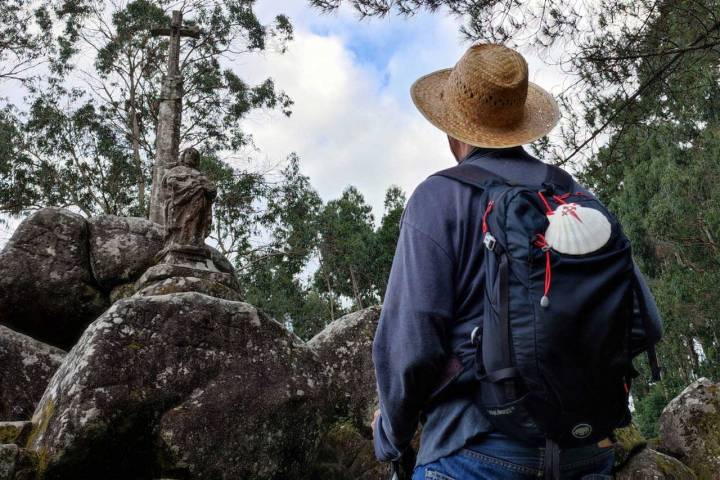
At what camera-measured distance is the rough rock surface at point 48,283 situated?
8555 mm

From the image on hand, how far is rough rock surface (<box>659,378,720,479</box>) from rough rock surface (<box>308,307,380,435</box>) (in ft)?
9.72

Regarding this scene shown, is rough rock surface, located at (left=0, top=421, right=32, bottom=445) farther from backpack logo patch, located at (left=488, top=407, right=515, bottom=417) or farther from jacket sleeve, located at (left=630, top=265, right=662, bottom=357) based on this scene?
jacket sleeve, located at (left=630, top=265, right=662, bottom=357)

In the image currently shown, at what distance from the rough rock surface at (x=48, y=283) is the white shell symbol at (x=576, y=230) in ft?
26.6

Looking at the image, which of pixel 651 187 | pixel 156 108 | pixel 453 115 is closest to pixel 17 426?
pixel 453 115

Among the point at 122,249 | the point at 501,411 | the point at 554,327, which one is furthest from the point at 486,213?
the point at 122,249

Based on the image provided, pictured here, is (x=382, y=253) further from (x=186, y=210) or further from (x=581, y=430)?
(x=581, y=430)

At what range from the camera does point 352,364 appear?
689 centimetres

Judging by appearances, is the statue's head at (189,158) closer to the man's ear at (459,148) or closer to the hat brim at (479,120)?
the hat brim at (479,120)

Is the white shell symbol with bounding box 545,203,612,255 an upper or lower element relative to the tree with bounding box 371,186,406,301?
lower

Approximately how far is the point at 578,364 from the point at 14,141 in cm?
2100

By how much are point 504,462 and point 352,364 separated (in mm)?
5366

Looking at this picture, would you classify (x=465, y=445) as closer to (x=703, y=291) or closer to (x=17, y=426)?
(x=17, y=426)

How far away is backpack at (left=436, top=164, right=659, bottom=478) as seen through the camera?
1.51m

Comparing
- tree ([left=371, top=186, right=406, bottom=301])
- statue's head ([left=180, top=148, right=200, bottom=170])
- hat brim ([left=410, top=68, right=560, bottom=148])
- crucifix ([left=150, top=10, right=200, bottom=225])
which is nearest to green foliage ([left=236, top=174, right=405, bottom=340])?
tree ([left=371, top=186, right=406, bottom=301])
